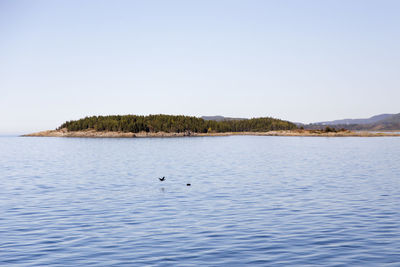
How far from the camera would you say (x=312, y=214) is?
28.2 metres

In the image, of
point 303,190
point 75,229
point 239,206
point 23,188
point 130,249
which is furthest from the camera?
point 23,188

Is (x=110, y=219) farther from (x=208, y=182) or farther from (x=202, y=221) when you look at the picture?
(x=208, y=182)

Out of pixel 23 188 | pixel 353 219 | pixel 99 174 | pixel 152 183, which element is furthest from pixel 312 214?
pixel 99 174

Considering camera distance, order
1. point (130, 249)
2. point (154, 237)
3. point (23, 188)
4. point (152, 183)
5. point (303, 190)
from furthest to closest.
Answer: point (152, 183) → point (23, 188) → point (303, 190) → point (154, 237) → point (130, 249)

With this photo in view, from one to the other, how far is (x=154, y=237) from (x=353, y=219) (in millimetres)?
12896

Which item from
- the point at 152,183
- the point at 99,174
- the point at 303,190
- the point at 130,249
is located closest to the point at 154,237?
the point at 130,249

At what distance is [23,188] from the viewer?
4309 cm

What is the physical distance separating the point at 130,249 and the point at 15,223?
10.1 m

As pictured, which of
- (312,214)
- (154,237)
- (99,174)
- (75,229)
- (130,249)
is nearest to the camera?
(130,249)

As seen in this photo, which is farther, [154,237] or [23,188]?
[23,188]

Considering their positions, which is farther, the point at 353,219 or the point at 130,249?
the point at 353,219

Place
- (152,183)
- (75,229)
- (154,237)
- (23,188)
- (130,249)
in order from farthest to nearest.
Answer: (152,183)
(23,188)
(75,229)
(154,237)
(130,249)

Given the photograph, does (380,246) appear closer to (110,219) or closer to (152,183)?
(110,219)

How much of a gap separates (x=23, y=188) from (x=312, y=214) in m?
29.6
